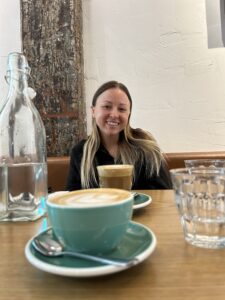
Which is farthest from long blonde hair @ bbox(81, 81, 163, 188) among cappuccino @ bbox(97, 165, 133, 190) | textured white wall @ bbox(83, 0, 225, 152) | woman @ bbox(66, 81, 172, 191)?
cappuccino @ bbox(97, 165, 133, 190)

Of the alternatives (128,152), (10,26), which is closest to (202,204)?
(128,152)

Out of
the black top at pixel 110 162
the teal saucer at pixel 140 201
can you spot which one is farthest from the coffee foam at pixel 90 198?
the black top at pixel 110 162

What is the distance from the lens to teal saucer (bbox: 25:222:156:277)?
0.29 metres

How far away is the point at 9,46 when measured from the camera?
189 centimetres

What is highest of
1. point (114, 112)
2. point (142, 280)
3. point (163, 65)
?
point (163, 65)

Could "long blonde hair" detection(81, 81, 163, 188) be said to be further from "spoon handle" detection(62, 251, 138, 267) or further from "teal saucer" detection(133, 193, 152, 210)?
"spoon handle" detection(62, 251, 138, 267)

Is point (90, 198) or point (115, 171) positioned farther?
point (115, 171)

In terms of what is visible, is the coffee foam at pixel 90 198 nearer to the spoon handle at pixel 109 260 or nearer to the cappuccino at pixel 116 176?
the spoon handle at pixel 109 260

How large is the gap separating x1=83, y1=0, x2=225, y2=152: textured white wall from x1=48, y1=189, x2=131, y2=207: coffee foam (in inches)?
55.8

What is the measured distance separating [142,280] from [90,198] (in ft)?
0.39

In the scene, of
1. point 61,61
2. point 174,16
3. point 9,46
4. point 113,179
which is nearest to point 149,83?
point 174,16

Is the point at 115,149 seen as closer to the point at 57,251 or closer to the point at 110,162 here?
the point at 110,162

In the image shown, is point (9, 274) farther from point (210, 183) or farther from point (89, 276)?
point (210, 183)

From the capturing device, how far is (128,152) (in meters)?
1.42
